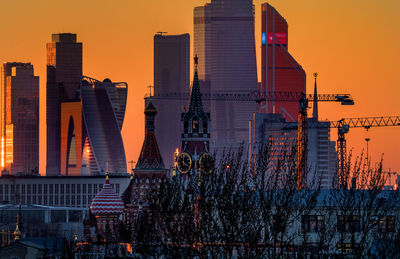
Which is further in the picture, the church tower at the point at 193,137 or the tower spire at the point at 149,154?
the tower spire at the point at 149,154

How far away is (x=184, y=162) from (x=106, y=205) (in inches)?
457

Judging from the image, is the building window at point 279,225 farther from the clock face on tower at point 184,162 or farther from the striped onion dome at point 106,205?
the clock face on tower at point 184,162

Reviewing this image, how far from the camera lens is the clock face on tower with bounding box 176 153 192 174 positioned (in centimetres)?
16188

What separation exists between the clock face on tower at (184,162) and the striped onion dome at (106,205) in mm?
8469

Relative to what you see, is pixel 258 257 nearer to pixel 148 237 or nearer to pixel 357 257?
pixel 357 257

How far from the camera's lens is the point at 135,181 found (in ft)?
542

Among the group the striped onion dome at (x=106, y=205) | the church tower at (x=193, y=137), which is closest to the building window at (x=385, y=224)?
the striped onion dome at (x=106, y=205)

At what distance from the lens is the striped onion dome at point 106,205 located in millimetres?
156875

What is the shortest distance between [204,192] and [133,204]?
94693 millimetres

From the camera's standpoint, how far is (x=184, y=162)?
537 ft

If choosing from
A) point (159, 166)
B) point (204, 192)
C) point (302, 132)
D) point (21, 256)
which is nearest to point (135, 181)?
point (159, 166)

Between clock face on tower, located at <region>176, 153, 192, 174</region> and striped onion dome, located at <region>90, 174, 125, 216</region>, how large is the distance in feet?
27.8

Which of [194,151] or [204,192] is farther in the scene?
[194,151]

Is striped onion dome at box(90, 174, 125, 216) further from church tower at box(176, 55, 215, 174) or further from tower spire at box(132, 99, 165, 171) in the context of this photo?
church tower at box(176, 55, 215, 174)
